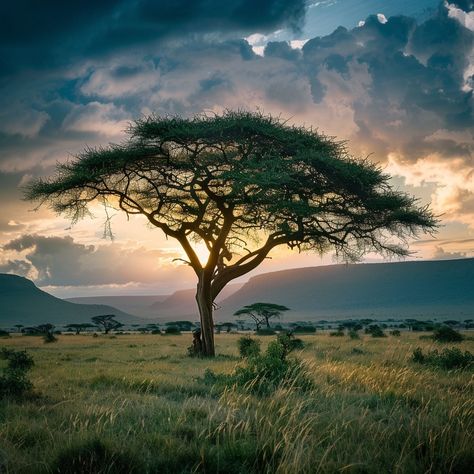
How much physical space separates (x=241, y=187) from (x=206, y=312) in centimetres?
603

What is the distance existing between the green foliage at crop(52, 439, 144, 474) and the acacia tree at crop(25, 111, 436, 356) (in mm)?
12554

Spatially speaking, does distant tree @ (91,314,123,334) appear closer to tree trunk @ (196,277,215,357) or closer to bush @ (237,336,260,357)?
bush @ (237,336,260,357)

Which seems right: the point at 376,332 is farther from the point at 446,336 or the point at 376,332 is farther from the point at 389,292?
the point at 389,292

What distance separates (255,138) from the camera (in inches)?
736

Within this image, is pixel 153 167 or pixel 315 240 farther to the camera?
pixel 315 240

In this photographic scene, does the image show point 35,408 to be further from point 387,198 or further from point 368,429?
point 387,198

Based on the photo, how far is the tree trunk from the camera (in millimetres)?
19578

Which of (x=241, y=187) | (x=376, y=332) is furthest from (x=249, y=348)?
(x=376, y=332)

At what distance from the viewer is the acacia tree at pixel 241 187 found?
1775cm

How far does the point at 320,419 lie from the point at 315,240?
1576cm

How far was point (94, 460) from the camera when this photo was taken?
14.2 ft

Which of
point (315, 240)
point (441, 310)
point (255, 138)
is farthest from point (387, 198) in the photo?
point (441, 310)

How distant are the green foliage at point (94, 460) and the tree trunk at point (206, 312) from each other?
14989mm

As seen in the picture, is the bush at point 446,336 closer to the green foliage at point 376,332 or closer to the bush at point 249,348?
the green foliage at point 376,332
